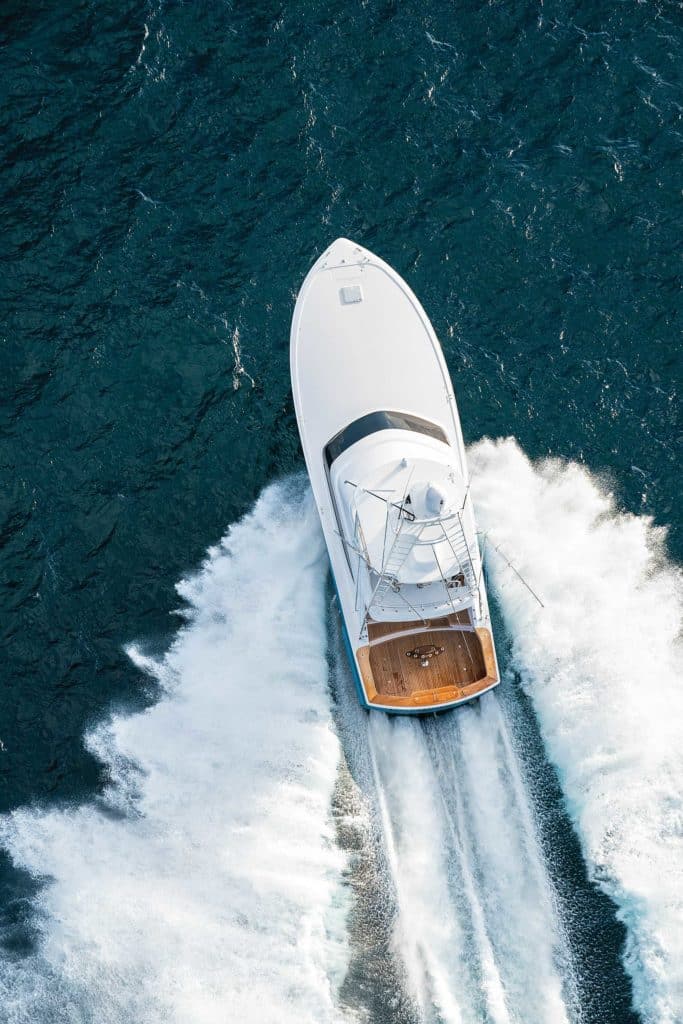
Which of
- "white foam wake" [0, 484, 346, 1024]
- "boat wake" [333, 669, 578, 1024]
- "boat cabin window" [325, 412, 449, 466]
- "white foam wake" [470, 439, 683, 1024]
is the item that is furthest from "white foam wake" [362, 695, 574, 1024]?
"boat cabin window" [325, 412, 449, 466]

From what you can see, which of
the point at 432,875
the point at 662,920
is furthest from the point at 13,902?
the point at 662,920

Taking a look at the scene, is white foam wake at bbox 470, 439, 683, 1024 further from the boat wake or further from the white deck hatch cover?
the white deck hatch cover

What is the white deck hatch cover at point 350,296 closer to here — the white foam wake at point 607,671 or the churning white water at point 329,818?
the white foam wake at point 607,671

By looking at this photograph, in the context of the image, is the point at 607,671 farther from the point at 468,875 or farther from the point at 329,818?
the point at 329,818

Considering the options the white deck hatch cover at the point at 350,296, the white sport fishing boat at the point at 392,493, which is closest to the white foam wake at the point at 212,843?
the white sport fishing boat at the point at 392,493

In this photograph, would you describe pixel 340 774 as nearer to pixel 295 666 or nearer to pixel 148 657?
pixel 295 666

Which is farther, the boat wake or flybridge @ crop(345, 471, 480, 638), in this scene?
flybridge @ crop(345, 471, 480, 638)
